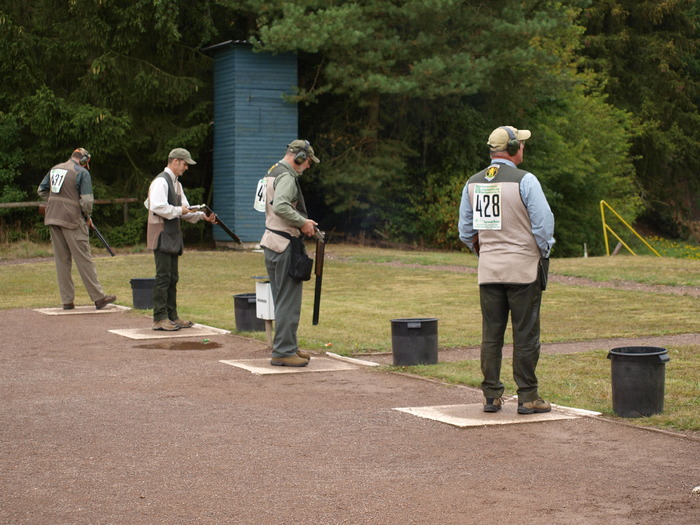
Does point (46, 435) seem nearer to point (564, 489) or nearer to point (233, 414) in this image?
point (233, 414)

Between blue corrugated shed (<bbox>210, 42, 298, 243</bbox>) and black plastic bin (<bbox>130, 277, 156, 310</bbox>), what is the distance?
13887 millimetres

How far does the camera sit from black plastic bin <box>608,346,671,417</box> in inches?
292

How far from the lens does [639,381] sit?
7.43m

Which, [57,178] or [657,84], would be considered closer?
[57,178]

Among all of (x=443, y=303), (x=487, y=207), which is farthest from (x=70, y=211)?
(x=487, y=207)

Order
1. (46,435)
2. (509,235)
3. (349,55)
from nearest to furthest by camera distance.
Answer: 1. (46,435)
2. (509,235)
3. (349,55)

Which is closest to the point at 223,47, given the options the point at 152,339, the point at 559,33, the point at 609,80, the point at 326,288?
the point at 326,288

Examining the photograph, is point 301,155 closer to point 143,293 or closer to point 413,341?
point 413,341

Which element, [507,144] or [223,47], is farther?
[223,47]

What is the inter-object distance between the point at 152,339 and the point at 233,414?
4432 mm

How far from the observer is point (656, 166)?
160ft

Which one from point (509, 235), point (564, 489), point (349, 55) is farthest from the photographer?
point (349, 55)

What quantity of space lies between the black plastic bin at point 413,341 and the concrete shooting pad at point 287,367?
17.5 inches

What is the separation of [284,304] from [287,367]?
0.58 meters
